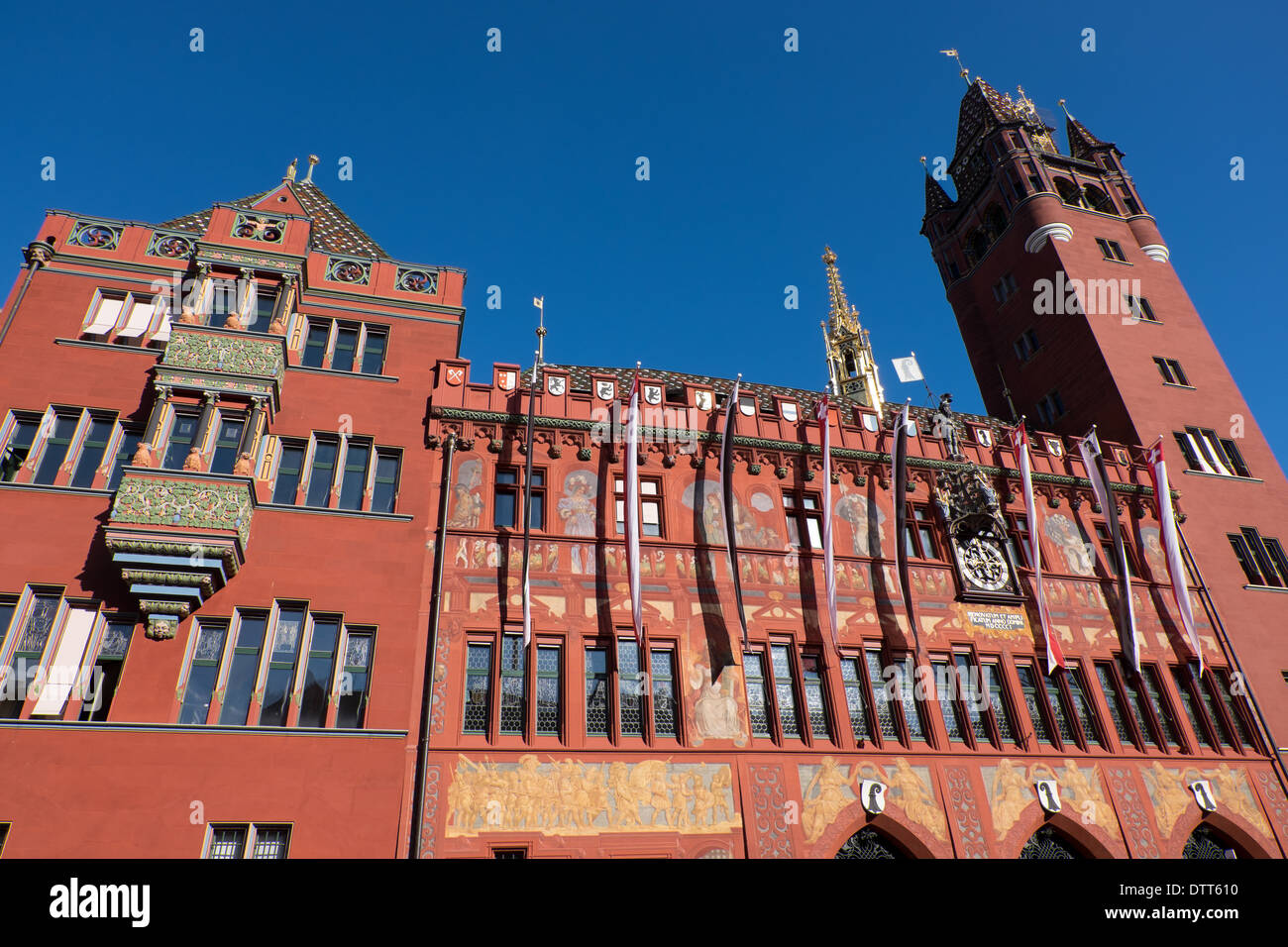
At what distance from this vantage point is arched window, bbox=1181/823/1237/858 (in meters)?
19.0

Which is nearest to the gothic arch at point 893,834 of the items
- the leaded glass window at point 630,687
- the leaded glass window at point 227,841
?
the leaded glass window at point 630,687

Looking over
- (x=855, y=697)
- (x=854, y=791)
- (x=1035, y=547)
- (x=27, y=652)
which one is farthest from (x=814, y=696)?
(x=27, y=652)

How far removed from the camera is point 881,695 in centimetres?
1869

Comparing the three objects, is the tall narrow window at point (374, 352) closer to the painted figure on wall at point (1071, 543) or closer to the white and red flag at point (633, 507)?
the white and red flag at point (633, 507)

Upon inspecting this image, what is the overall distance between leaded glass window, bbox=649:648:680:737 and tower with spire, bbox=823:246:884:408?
27.3 meters

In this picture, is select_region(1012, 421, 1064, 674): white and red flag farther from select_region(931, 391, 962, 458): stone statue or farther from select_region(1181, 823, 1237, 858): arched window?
select_region(1181, 823, 1237, 858): arched window

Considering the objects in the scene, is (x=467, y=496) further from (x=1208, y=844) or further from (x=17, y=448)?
(x=1208, y=844)

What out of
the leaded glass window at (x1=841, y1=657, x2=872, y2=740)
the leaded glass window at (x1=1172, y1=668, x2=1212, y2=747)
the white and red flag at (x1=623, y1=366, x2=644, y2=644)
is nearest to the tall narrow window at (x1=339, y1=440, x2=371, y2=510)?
the white and red flag at (x1=623, y1=366, x2=644, y2=644)

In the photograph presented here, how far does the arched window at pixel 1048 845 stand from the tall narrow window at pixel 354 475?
16.2 metres

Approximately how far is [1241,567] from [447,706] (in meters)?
23.7

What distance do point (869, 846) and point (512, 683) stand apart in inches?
314

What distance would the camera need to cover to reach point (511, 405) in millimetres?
19875
